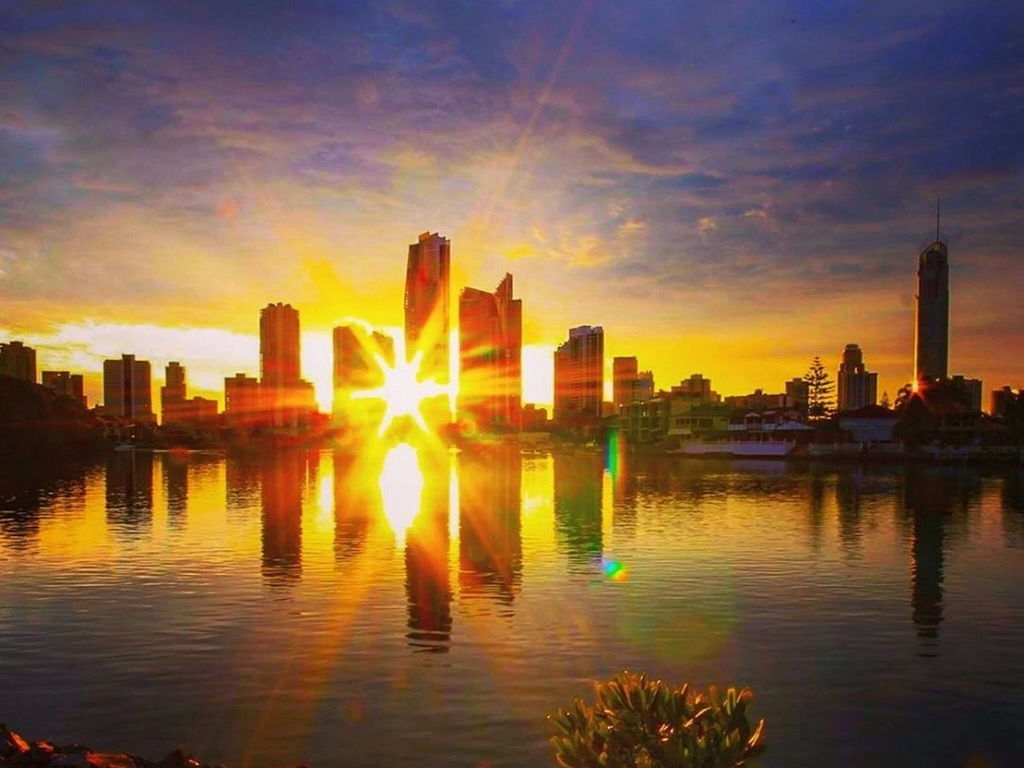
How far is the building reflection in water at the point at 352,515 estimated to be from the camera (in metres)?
41.1

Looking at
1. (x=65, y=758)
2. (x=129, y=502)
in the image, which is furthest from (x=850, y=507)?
(x=65, y=758)

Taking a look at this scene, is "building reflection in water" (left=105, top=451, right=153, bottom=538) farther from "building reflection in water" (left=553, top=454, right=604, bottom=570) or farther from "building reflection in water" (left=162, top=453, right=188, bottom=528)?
"building reflection in water" (left=553, top=454, right=604, bottom=570)

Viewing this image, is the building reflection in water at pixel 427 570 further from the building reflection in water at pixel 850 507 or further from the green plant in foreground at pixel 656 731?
the building reflection in water at pixel 850 507

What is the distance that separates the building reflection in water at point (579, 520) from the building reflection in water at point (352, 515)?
11.1 m

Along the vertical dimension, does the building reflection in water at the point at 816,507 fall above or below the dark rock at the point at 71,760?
below

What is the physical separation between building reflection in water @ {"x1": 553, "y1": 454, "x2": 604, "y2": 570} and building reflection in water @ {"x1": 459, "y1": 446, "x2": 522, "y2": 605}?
274 cm

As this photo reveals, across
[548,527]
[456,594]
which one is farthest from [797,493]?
[456,594]

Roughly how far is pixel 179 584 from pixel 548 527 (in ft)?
81.0

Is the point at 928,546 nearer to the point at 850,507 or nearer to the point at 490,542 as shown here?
the point at 850,507

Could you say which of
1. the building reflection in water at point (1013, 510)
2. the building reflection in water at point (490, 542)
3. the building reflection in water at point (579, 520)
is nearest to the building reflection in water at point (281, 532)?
the building reflection in water at point (490, 542)

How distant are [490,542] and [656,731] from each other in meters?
35.8

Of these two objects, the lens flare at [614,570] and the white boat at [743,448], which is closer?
the lens flare at [614,570]

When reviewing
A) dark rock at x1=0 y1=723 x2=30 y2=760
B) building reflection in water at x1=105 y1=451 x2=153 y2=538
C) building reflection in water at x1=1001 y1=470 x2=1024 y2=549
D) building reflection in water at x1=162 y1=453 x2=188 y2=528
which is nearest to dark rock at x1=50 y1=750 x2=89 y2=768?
dark rock at x1=0 y1=723 x2=30 y2=760

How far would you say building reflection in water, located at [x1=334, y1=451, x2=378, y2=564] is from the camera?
135 ft
